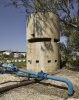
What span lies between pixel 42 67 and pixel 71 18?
5414 mm

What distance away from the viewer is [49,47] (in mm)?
10469

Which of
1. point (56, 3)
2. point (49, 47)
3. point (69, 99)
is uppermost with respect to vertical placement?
point (56, 3)

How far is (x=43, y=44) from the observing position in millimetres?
10344

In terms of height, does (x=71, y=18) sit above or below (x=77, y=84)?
above

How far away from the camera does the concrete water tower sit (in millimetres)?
10289

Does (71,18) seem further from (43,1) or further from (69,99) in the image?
(69,99)

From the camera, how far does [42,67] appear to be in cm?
1021

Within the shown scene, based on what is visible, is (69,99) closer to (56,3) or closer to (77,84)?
(77,84)

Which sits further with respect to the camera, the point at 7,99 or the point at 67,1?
the point at 67,1

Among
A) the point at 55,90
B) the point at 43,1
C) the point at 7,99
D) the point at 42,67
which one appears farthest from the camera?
the point at 43,1

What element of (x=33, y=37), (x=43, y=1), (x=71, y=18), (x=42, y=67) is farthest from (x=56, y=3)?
(x=42, y=67)

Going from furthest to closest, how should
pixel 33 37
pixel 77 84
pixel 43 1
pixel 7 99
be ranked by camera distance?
pixel 43 1, pixel 33 37, pixel 77 84, pixel 7 99

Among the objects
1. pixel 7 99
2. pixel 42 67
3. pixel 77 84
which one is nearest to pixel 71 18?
pixel 42 67

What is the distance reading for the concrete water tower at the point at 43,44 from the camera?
10289 millimetres
